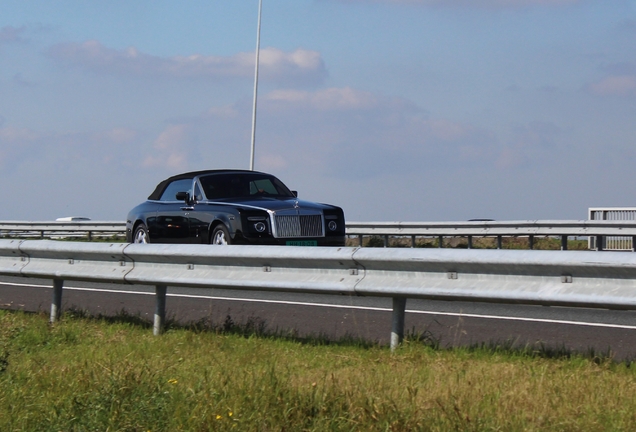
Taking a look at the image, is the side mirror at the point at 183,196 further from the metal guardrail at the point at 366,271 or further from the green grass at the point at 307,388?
the green grass at the point at 307,388

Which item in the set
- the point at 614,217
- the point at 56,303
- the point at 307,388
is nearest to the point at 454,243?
the point at 614,217

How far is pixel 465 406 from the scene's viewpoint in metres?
5.39

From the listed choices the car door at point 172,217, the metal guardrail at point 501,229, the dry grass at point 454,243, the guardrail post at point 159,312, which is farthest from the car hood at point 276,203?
the dry grass at point 454,243

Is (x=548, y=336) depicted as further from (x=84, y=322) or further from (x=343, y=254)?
(x=84, y=322)

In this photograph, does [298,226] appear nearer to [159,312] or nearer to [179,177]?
[179,177]

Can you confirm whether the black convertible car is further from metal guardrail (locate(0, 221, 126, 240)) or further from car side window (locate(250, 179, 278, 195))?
metal guardrail (locate(0, 221, 126, 240))

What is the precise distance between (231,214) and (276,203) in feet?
2.64

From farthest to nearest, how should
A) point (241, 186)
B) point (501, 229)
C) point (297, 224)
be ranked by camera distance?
point (501, 229) → point (241, 186) → point (297, 224)

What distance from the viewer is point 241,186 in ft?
53.9

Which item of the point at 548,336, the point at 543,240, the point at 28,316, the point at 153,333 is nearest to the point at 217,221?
the point at 28,316

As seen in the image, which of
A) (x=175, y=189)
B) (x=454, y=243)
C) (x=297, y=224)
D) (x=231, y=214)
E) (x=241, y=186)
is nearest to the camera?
(x=231, y=214)

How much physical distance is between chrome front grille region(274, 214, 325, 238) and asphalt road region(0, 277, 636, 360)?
1331 mm

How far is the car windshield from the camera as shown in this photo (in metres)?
16.2

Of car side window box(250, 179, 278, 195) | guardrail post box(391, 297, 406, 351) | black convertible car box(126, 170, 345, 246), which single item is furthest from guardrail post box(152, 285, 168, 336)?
car side window box(250, 179, 278, 195)
